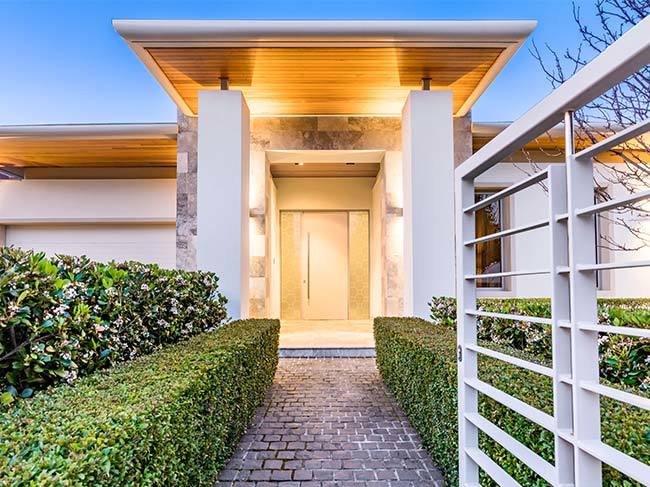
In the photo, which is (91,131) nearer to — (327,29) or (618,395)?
(327,29)

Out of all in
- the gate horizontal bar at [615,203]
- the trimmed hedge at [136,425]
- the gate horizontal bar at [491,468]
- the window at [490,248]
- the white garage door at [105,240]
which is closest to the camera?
the gate horizontal bar at [615,203]

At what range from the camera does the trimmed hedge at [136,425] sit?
1.23 metres

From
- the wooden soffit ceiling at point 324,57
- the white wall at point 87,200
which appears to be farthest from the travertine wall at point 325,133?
the white wall at point 87,200

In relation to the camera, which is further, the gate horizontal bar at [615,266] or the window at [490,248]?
the window at [490,248]

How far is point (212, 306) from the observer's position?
5.45m

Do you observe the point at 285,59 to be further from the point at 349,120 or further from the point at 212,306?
the point at 212,306

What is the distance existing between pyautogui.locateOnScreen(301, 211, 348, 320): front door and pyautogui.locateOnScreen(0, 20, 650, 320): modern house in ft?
0.11

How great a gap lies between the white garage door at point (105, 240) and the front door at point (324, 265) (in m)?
3.02

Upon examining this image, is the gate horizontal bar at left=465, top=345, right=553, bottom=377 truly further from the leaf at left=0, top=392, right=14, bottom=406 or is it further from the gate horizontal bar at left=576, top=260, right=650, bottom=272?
the leaf at left=0, top=392, right=14, bottom=406

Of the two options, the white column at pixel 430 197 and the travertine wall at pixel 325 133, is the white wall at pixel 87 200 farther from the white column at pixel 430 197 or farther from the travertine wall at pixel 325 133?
the white column at pixel 430 197

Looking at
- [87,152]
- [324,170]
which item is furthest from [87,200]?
[324,170]

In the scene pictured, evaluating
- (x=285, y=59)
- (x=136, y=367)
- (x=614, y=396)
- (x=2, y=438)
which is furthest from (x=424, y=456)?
(x=285, y=59)

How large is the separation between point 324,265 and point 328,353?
4245 millimetres

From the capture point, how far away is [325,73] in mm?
6270
